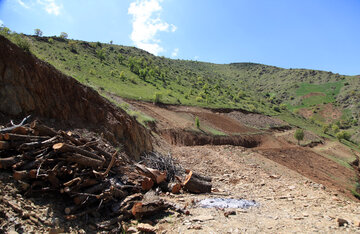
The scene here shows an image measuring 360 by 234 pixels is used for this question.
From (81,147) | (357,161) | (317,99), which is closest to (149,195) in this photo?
(81,147)

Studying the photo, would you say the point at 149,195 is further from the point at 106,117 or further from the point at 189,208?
the point at 106,117

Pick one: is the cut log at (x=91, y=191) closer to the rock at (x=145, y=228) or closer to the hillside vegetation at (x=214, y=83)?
the rock at (x=145, y=228)

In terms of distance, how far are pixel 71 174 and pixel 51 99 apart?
4.38 meters

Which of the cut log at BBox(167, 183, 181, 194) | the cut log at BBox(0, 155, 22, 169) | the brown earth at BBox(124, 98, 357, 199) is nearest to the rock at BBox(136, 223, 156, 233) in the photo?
the cut log at BBox(167, 183, 181, 194)

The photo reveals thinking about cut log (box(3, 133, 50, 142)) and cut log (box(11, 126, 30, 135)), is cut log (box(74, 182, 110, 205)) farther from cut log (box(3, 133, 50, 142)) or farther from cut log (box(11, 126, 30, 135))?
cut log (box(11, 126, 30, 135))

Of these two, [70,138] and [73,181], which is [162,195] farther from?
[70,138]

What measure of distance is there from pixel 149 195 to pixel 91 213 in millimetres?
1597

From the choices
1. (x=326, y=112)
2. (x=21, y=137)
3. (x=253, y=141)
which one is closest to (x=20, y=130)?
(x=21, y=137)

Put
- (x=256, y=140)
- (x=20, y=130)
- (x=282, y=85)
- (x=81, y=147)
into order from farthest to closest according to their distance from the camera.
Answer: (x=282, y=85) → (x=256, y=140) → (x=81, y=147) → (x=20, y=130)

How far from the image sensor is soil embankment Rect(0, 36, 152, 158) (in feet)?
23.5

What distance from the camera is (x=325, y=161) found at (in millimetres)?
26703

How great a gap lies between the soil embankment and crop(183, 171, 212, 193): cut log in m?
3.66

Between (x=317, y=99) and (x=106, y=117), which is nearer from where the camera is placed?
(x=106, y=117)

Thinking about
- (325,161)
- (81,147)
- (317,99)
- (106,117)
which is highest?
(317,99)
